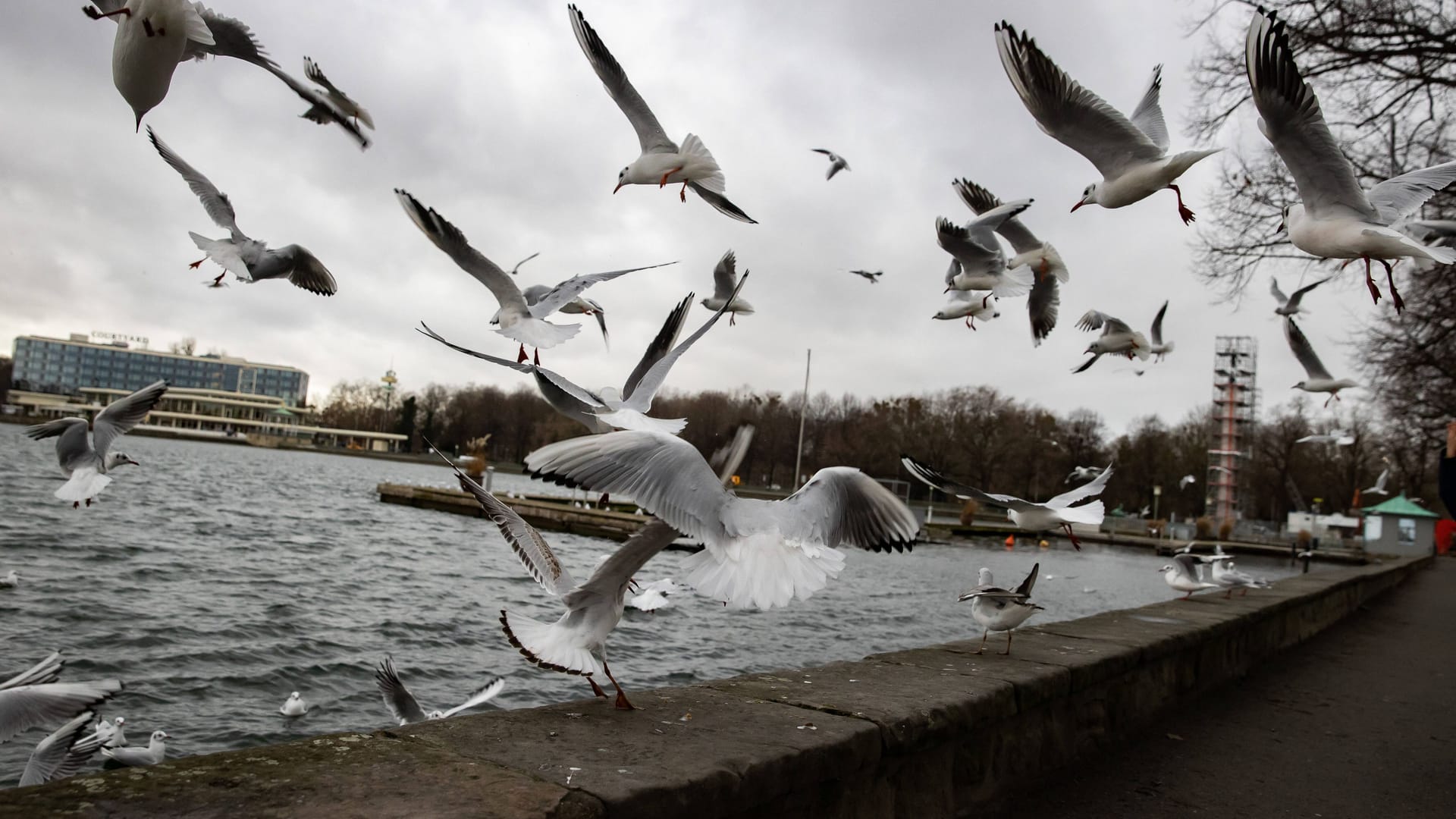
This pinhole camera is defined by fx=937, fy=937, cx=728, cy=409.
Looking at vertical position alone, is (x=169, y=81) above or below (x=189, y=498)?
above

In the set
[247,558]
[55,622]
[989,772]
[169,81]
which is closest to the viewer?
[169,81]

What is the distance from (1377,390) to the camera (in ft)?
54.6

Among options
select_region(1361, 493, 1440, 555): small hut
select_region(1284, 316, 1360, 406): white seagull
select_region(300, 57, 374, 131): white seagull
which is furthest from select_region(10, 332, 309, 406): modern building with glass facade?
select_region(1361, 493, 1440, 555): small hut

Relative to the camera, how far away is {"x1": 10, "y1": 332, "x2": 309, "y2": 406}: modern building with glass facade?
2312 cm

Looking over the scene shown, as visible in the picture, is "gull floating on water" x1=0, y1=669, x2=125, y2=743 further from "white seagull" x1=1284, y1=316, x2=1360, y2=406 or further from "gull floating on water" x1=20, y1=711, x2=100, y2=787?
"white seagull" x1=1284, y1=316, x2=1360, y2=406

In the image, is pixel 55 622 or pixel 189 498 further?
pixel 189 498

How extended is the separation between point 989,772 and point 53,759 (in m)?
3.66

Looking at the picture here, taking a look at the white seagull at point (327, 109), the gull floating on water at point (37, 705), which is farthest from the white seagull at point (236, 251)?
the gull floating on water at point (37, 705)

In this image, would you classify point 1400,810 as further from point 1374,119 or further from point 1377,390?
point 1377,390

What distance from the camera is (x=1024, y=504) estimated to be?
3.07 m

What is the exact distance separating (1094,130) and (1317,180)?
65cm

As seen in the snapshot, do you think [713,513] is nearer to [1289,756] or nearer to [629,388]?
[629,388]

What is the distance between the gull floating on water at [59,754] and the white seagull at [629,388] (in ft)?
7.91

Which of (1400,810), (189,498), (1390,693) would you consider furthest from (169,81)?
(189,498)
